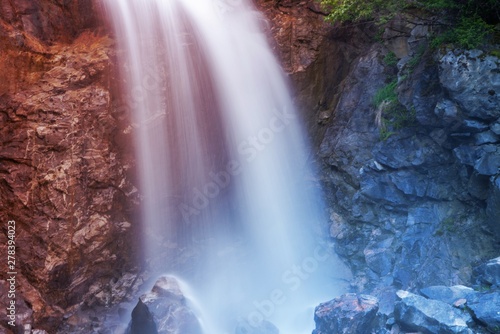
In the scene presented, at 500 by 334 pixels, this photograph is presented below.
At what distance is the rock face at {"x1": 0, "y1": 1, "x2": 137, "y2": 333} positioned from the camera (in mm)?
7605

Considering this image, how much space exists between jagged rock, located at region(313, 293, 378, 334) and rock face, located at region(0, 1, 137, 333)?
16.4 feet

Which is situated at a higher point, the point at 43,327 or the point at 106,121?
the point at 106,121

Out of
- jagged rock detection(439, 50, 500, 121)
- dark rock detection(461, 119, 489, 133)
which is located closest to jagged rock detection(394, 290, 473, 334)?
dark rock detection(461, 119, 489, 133)

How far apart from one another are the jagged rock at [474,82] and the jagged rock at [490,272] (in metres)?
2.48

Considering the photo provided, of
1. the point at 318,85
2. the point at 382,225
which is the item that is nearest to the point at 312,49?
the point at 318,85

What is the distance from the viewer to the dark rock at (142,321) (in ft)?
23.5

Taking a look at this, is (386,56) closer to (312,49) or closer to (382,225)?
(312,49)

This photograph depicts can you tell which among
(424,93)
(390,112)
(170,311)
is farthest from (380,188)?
(170,311)

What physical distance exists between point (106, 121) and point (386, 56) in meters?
7.53

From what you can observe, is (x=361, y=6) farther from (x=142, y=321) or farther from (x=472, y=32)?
(x=142, y=321)

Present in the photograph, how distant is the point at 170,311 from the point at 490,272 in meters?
6.02

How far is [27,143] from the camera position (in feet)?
26.3

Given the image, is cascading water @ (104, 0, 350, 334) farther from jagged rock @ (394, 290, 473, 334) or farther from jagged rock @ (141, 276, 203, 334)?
jagged rock @ (394, 290, 473, 334)

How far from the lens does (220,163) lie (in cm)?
1003
